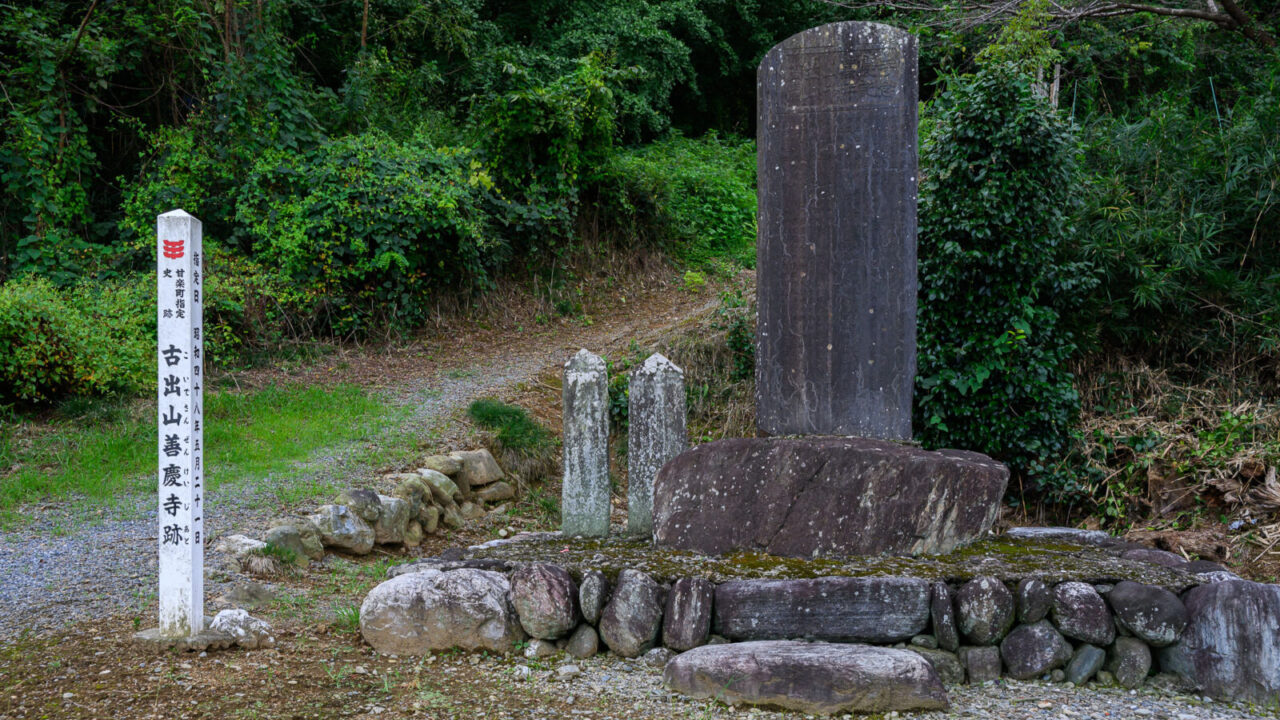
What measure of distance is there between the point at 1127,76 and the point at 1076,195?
197 inches

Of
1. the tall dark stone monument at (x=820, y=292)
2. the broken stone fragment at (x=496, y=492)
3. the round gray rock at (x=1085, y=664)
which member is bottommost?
the broken stone fragment at (x=496, y=492)

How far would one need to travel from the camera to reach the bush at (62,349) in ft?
23.6

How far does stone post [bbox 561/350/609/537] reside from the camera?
5.01 meters

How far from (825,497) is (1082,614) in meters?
1.21

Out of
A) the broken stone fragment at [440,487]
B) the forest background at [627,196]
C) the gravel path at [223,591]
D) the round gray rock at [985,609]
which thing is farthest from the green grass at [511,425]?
the round gray rock at [985,609]

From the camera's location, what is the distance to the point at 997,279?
6297 mm

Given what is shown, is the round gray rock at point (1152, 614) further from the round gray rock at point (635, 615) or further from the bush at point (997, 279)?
the bush at point (997, 279)

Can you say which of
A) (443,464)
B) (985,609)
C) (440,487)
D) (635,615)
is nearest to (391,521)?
(440,487)

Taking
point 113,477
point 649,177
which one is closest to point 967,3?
point 649,177

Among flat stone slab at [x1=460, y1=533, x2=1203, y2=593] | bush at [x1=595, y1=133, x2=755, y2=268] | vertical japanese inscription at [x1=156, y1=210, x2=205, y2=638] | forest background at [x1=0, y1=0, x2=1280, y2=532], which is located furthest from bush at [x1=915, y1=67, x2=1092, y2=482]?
bush at [x1=595, y1=133, x2=755, y2=268]

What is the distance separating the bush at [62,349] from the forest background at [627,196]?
0.03 m

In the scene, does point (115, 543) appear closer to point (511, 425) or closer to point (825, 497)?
point (511, 425)

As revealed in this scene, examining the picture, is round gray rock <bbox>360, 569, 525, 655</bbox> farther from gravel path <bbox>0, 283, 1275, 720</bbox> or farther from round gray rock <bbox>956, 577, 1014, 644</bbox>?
round gray rock <bbox>956, 577, 1014, 644</bbox>

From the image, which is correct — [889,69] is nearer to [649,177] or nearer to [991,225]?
[991,225]
